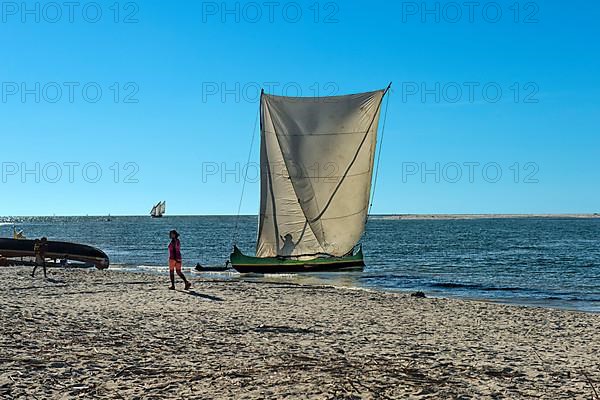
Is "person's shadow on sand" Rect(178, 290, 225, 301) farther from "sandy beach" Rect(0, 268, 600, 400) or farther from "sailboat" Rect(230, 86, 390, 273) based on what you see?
"sailboat" Rect(230, 86, 390, 273)

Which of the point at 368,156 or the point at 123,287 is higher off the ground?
the point at 368,156

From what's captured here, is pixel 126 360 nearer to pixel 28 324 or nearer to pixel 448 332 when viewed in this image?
pixel 28 324

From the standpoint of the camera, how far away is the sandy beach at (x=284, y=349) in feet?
31.0

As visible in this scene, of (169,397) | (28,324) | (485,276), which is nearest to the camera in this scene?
(169,397)

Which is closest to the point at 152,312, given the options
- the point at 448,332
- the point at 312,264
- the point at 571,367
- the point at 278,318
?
the point at 278,318

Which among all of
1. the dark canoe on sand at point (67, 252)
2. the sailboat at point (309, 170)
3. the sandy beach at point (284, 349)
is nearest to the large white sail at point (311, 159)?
the sailboat at point (309, 170)

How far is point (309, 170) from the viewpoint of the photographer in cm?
3544

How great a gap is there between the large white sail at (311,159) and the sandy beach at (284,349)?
46.9 ft

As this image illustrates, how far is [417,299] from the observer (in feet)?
77.7

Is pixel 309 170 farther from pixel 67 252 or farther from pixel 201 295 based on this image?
pixel 67 252

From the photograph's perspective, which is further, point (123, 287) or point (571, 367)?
point (123, 287)

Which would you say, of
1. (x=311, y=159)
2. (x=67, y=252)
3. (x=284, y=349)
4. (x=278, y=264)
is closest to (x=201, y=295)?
(x=284, y=349)

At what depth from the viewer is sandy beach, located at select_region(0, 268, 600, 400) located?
945cm

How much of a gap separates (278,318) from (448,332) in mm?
4338
